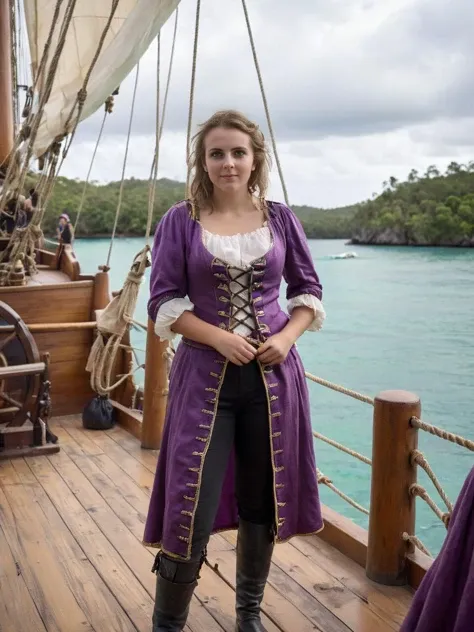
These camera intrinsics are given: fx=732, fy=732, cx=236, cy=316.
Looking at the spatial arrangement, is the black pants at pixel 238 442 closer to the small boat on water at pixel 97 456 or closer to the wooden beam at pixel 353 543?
the small boat on water at pixel 97 456

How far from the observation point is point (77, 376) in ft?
13.0

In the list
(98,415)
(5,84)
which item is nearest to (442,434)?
(98,415)

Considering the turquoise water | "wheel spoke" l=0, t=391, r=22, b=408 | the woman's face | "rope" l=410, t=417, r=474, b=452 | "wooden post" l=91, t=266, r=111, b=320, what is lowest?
the turquoise water

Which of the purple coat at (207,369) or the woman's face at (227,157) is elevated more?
the woman's face at (227,157)

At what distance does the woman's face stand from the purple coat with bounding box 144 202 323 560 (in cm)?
11

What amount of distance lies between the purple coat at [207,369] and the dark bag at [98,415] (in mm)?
2095

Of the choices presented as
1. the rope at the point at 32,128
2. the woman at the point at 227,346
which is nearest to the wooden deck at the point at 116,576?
the woman at the point at 227,346

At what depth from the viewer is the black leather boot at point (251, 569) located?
1649 millimetres

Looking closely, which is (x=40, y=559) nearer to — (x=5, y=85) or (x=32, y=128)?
(x=32, y=128)

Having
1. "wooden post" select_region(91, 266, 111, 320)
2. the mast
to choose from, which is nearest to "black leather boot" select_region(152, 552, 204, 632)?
"wooden post" select_region(91, 266, 111, 320)

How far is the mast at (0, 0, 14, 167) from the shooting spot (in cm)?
468

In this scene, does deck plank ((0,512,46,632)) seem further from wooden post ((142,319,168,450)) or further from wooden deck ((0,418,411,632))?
wooden post ((142,319,168,450))

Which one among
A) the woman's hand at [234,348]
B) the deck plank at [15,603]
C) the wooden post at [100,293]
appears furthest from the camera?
the wooden post at [100,293]

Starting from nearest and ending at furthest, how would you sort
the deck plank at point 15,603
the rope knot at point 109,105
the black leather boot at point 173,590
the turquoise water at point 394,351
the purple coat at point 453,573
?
the purple coat at point 453,573
the black leather boot at point 173,590
the deck plank at point 15,603
the rope knot at point 109,105
the turquoise water at point 394,351
